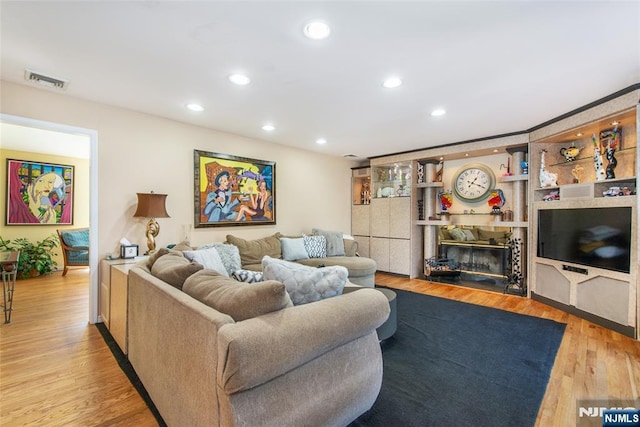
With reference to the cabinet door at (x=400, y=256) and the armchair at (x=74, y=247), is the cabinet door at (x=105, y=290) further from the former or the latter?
the cabinet door at (x=400, y=256)

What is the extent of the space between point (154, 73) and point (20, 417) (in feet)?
8.43

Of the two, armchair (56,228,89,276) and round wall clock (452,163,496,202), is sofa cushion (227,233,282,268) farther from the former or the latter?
armchair (56,228,89,276)

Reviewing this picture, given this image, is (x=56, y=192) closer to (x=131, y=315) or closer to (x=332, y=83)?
(x=131, y=315)

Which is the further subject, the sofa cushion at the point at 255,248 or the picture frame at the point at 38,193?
the picture frame at the point at 38,193

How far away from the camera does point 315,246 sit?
4801 mm

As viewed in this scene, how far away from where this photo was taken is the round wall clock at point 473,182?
4.96 m

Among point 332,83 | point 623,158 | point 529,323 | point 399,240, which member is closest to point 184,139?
point 332,83

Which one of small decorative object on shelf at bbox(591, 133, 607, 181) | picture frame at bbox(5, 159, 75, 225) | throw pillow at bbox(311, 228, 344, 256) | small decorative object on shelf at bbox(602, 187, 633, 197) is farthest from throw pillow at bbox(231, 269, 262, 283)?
picture frame at bbox(5, 159, 75, 225)

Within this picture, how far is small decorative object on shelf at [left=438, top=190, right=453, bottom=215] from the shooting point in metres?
5.35

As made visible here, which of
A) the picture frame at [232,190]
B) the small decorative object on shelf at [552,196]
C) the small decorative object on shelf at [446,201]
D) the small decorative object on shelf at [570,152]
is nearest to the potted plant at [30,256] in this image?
the picture frame at [232,190]

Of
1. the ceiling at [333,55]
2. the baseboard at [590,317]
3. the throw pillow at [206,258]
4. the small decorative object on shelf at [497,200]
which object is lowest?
the baseboard at [590,317]

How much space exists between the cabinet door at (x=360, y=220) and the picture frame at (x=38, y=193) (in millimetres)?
6109

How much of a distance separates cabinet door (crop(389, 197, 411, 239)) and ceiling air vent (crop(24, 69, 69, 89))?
496 cm

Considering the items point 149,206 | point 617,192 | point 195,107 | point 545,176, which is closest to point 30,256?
point 149,206
